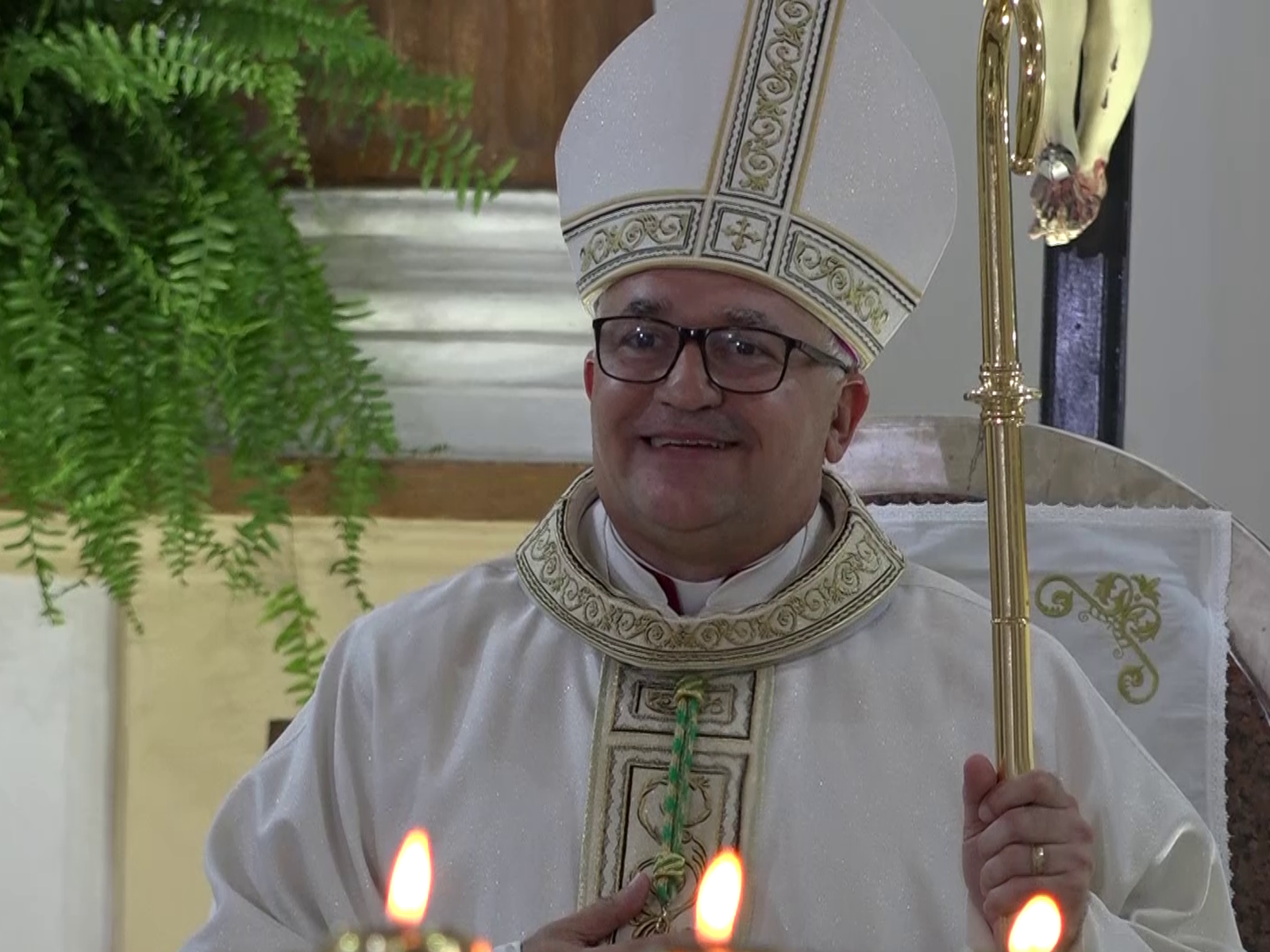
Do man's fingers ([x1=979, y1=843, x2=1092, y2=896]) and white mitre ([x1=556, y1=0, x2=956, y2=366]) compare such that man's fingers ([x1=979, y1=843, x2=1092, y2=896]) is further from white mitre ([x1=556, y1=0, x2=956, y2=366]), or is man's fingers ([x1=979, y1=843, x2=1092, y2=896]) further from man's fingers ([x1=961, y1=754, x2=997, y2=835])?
white mitre ([x1=556, y1=0, x2=956, y2=366])

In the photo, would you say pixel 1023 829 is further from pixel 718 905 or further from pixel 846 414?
pixel 846 414

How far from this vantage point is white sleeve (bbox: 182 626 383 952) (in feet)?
6.22

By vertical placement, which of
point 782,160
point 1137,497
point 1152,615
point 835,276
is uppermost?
point 782,160

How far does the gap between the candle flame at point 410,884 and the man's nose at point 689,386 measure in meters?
1.02

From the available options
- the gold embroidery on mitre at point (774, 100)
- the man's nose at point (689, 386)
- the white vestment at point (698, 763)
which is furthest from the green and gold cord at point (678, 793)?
the gold embroidery on mitre at point (774, 100)

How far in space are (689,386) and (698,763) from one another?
40 cm

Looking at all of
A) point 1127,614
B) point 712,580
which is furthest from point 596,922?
point 1127,614

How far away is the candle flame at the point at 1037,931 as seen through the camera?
99 cm

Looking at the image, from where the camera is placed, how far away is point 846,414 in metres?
2.11

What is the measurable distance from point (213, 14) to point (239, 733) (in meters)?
1.10

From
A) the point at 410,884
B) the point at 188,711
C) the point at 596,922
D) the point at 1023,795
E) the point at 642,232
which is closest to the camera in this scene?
the point at 410,884

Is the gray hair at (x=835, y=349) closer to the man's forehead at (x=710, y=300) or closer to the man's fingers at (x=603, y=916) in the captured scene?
the man's forehead at (x=710, y=300)

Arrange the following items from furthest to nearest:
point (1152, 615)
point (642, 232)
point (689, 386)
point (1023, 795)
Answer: point (1152, 615) → point (642, 232) → point (689, 386) → point (1023, 795)

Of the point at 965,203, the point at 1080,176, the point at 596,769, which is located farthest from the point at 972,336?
the point at 596,769
